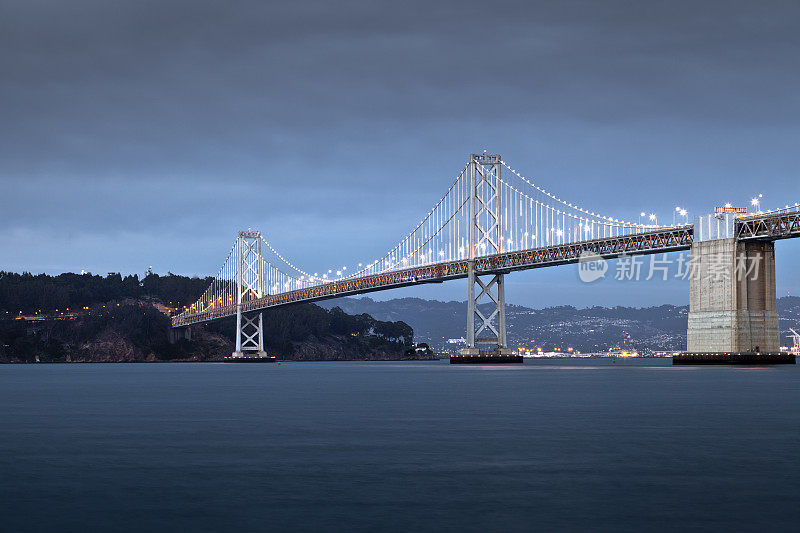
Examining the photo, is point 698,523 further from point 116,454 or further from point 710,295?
point 710,295

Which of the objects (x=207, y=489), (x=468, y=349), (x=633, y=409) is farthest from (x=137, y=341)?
(x=207, y=489)

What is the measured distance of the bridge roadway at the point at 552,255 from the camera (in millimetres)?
60281

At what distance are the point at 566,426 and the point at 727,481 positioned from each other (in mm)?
7705

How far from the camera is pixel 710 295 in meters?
62.1

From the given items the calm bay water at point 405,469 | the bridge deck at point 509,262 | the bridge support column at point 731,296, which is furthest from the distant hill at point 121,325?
the calm bay water at point 405,469

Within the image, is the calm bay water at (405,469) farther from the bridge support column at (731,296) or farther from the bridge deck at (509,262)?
the bridge deck at (509,262)

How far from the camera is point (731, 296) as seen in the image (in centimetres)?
6056

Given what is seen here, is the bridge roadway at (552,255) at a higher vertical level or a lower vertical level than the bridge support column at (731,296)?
higher

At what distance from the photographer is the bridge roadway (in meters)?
60.3

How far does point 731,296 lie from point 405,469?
5194cm

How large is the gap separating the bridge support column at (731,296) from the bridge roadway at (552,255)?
1.40 metres

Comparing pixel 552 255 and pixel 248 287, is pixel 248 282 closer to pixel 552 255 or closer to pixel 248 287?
pixel 248 287
